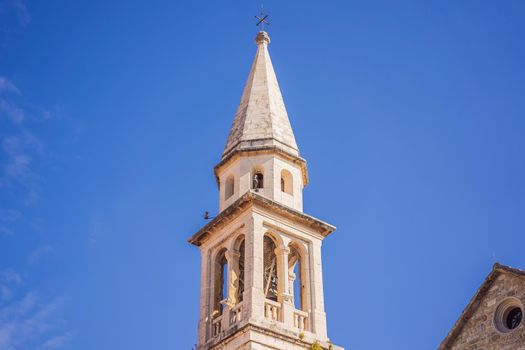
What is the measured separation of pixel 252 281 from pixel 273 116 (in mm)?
7077

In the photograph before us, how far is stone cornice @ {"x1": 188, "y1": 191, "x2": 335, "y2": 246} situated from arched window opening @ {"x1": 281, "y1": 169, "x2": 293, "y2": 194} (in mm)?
1321

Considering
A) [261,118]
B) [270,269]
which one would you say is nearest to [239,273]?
[270,269]

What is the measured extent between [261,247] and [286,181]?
11.4 ft

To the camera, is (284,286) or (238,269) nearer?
(284,286)

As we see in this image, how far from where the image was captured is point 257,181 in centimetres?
2914

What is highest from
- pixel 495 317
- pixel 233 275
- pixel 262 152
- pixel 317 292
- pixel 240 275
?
pixel 262 152

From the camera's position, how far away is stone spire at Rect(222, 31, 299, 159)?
97.6ft

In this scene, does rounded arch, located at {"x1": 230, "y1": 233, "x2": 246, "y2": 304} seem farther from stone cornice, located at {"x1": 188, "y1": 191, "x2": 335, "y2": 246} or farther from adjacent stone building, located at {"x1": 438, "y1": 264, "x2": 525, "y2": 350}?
adjacent stone building, located at {"x1": 438, "y1": 264, "x2": 525, "y2": 350}

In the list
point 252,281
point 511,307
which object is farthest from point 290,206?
point 511,307

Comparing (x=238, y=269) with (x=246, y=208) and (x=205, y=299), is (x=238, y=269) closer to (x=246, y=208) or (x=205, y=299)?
(x=205, y=299)

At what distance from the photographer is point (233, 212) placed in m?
27.8

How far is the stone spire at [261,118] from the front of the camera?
2975 cm

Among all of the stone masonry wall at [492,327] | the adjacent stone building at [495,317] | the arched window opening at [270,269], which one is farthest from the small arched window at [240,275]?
the stone masonry wall at [492,327]

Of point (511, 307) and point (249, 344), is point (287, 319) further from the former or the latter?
point (511, 307)
